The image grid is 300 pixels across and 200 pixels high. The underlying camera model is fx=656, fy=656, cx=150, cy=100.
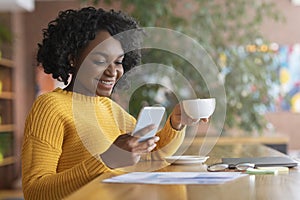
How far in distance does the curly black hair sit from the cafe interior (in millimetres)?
244

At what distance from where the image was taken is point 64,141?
1666mm

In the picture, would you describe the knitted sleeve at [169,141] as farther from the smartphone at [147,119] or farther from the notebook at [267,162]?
the smartphone at [147,119]

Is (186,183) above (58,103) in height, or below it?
below

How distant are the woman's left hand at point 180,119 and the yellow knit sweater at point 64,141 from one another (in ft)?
0.09

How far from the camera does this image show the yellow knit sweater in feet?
4.78

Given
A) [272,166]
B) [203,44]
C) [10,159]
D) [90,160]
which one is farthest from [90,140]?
[10,159]

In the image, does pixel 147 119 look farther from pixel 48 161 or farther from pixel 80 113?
pixel 80 113

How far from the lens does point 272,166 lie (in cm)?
155

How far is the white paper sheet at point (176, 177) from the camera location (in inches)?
49.8

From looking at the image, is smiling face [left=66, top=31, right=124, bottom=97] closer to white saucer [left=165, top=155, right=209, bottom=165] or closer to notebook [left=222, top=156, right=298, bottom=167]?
white saucer [left=165, top=155, right=209, bottom=165]

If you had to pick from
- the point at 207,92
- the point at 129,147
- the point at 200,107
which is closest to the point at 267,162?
the point at 200,107

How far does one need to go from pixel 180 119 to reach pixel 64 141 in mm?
345

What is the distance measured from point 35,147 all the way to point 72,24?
410 millimetres

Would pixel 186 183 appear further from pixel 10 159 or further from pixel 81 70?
pixel 10 159
